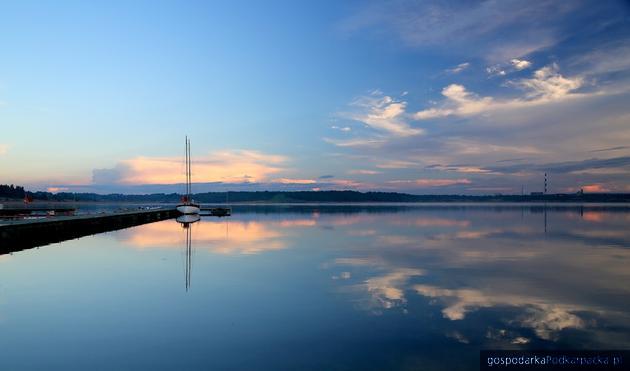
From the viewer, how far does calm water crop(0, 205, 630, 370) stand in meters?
9.01

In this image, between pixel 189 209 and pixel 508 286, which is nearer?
pixel 508 286

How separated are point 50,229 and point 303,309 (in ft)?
98.8

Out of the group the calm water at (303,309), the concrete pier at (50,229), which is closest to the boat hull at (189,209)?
the concrete pier at (50,229)

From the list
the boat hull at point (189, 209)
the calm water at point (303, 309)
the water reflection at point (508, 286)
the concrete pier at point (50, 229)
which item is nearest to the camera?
the calm water at point (303, 309)

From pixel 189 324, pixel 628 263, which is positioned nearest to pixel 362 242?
pixel 628 263

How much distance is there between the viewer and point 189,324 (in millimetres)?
11078

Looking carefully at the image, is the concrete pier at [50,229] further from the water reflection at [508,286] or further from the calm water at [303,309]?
the water reflection at [508,286]

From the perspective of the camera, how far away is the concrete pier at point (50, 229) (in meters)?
28.5

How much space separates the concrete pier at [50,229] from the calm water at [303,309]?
5855 mm

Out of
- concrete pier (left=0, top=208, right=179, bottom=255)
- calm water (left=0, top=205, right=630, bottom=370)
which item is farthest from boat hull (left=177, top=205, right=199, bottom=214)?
calm water (left=0, top=205, right=630, bottom=370)

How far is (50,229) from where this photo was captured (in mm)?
35219

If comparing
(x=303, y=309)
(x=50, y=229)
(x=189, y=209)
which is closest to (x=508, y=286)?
(x=303, y=309)

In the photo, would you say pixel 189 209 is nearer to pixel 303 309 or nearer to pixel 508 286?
pixel 508 286

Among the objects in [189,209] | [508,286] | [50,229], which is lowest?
[508,286]
